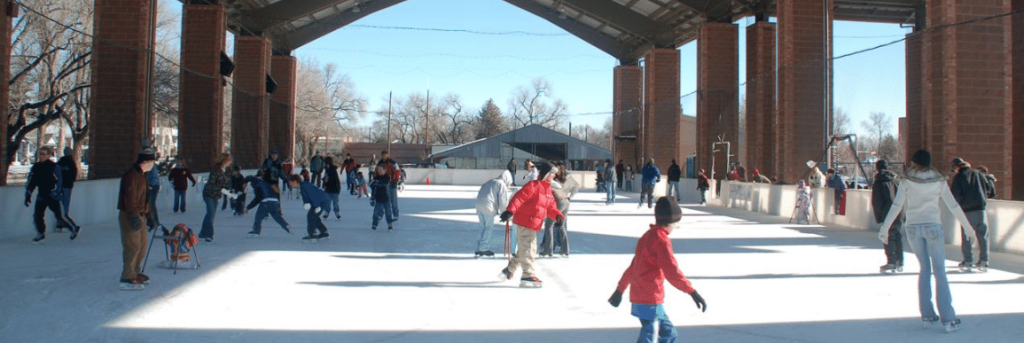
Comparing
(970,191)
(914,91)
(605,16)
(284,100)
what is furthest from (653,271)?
(284,100)

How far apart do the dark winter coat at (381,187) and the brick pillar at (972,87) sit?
33.4 feet

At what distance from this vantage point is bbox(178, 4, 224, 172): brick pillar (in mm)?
25297

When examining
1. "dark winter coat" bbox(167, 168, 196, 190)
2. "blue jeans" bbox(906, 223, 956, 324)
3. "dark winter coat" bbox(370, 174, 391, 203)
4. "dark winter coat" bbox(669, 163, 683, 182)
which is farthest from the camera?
"dark winter coat" bbox(669, 163, 683, 182)

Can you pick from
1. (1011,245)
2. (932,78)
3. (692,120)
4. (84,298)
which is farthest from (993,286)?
(692,120)

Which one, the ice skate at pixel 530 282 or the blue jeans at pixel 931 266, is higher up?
the blue jeans at pixel 931 266

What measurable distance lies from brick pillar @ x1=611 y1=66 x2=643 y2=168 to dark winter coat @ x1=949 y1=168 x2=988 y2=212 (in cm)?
3139

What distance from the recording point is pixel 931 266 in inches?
249

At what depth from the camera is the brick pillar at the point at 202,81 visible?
25.3 meters

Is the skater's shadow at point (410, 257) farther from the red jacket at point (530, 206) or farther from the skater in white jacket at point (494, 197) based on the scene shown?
the red jacket at point (530, 206)

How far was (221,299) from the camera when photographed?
748cm

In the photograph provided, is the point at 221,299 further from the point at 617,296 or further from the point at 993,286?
the point at 993,286

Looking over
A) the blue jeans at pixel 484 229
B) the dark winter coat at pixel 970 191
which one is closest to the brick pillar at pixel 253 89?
the blue jeans at pixel 484 229

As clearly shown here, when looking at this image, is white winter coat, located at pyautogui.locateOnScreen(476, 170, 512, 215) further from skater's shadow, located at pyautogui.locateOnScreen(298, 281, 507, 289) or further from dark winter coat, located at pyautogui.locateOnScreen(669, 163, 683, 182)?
dark winter coat, located at pyautogui.locateOnScreen(669, 163, 683, 182)

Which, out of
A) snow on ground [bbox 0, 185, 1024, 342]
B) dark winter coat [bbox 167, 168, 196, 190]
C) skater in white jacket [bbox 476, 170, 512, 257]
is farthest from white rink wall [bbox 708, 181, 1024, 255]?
dark winter coat [bbox 167, 168, 196, 190]
